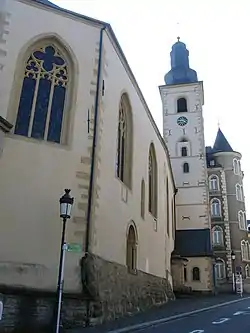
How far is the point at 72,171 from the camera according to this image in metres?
11.5

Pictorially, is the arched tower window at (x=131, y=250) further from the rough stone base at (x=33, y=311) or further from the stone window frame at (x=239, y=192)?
the stone window frame at (x=239, y=192)

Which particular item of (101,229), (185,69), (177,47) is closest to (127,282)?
(101,229)

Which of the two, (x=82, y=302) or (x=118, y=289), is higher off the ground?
(x=118, y=289)

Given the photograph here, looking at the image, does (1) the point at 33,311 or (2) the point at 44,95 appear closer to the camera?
(1) the point at 33,311

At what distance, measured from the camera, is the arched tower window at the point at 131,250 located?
50.2ft

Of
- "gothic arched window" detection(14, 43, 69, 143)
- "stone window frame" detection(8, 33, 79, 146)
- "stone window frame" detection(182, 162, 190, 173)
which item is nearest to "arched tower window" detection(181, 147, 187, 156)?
"stone window frame" detection(182, 162, 190, 173)

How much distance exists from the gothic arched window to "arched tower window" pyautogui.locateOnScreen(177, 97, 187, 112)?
29.2 meters

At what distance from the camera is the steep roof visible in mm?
50406

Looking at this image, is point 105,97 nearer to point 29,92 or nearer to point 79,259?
point 29,92

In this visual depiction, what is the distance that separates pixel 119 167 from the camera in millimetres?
15281

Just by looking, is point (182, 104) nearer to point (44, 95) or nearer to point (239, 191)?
point (239, 191)

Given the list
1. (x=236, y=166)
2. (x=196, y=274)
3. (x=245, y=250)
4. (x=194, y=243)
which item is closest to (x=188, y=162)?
(x=194, y=243)

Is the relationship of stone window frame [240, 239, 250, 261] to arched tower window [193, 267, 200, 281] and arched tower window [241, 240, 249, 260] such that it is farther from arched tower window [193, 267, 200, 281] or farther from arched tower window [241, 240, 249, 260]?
arched tower window [193, 267, 200, 281]

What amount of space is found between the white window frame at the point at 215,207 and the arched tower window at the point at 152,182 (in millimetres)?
27934
